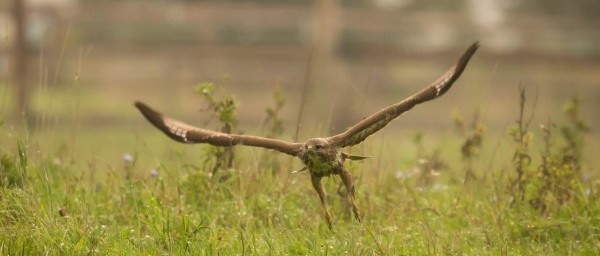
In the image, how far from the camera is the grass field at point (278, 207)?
470 centimetres

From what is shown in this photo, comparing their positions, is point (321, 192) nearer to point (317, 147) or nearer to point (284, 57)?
point (317, 147)

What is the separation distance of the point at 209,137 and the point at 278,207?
45 centimetres

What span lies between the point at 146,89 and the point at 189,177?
11.1 meters

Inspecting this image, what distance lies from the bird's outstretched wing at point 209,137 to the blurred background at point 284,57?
323 inches

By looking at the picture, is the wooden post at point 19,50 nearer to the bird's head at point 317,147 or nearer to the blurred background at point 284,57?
the blurred background at point 284,57

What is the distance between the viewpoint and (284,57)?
15414 millimetres

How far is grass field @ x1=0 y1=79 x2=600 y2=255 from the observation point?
4.70 meters

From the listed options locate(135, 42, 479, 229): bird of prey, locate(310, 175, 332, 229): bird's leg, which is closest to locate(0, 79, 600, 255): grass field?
locate(310, 175, 332, 229): bird's leg

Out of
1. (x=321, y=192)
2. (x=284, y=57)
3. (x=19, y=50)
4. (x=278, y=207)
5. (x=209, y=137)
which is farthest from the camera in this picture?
(x=284, y=57)

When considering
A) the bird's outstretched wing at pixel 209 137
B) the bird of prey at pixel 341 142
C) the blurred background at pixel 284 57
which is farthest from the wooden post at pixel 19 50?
the bird of prey at pixel 341 142

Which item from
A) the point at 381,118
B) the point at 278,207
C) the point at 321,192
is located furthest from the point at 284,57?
the point at 381,118

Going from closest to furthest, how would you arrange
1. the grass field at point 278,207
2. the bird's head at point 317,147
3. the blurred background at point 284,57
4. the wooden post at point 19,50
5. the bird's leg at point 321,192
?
the grass field at point 278,207 < the bird's head at point 317,147 < the bird's leg at point 321,192 < the wooden post at point 19,50 < the blurred background at point 284,57

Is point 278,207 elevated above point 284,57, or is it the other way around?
point 284,57

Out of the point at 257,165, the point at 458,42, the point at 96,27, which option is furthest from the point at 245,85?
the point at 257,165
